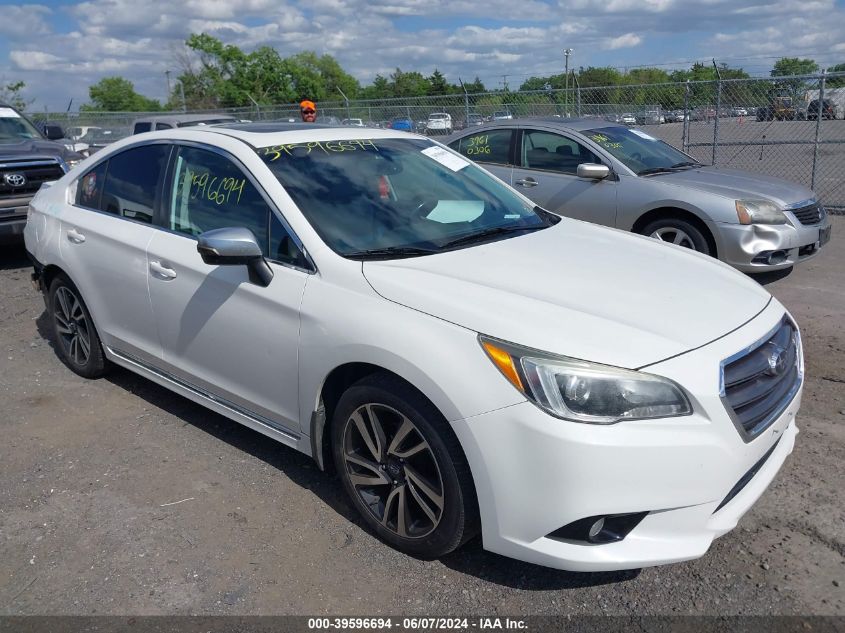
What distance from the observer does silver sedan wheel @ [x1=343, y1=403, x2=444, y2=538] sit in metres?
2.93

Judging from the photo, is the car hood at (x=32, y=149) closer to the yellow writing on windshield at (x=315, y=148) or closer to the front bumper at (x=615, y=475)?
Result: the yellow writing on windshield at (x=315, y=148)

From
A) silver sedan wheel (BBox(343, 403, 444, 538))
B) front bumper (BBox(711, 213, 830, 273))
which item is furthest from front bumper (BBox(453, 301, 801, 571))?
front bumper (BBox(711, 213, 830, 273))

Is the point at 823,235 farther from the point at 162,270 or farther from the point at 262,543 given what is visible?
the point at 262,543

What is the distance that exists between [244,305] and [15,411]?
2289 mm

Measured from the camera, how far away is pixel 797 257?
716 cm

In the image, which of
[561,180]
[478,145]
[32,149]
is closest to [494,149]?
[478,145]

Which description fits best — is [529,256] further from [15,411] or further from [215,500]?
[15,411]

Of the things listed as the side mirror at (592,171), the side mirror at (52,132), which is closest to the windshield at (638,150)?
the side mirror at (592,171)

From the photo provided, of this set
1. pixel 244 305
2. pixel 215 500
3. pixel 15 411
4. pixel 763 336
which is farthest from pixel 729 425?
pixel 15 411

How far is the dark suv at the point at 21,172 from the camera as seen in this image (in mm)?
8461

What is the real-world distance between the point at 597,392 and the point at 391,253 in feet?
3.93

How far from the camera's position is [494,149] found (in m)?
8.51

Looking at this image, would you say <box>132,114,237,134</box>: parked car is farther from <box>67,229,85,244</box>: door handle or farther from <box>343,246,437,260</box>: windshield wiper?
<box>343,246,437,260</box>: windshield wiper

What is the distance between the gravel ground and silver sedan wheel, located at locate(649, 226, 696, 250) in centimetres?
277
